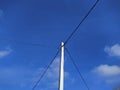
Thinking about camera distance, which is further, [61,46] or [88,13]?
[61,46]

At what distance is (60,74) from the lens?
24266 millimetres

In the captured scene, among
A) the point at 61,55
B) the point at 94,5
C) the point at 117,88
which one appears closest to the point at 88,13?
the point at 94,5

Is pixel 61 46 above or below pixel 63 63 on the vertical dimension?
above

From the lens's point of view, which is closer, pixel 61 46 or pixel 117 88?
pixel 61 46

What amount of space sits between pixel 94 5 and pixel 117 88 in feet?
249

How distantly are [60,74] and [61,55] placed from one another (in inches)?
74.8

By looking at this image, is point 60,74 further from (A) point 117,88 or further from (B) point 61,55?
(A) point 117,88

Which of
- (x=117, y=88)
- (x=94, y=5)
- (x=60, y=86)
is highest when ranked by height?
(x=117, y=88)

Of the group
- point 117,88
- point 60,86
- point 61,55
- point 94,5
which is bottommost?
point 60,86

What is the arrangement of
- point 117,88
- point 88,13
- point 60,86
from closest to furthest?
point 88,13, point 60,86, point 117,88

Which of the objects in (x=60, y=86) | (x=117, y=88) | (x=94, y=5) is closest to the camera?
(x=94, y=5)

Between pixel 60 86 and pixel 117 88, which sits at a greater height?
pixel 117 88

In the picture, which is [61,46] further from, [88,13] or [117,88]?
[117,88]

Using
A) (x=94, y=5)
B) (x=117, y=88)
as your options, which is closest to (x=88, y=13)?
(x=94, y=5)
